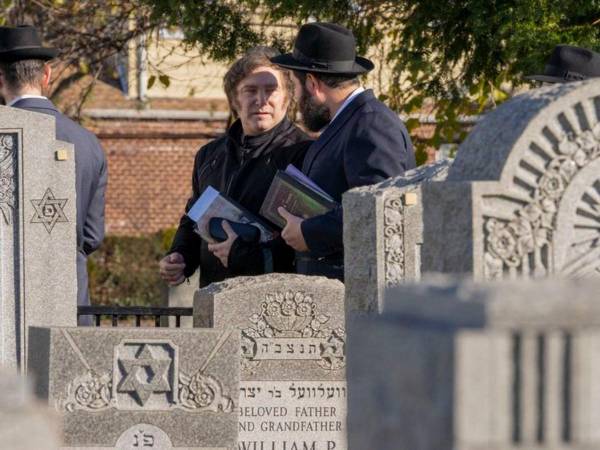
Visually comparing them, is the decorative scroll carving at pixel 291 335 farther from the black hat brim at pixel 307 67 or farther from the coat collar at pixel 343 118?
the black hat brim at pixel 307 67

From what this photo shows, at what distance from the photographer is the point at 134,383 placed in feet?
22.0

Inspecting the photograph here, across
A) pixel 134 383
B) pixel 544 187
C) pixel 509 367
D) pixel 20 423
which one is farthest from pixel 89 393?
pixel 509 367

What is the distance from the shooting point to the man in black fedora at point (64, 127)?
27.6 ft

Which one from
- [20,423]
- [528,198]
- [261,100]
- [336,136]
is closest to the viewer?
[20,423]

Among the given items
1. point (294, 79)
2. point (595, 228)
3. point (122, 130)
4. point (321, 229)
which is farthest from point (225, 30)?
point (122, 130)

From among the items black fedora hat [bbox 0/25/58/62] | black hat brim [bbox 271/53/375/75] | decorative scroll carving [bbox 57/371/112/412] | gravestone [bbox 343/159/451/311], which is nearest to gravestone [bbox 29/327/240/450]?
decorative scroll carving [bbox 57/371/112/412]

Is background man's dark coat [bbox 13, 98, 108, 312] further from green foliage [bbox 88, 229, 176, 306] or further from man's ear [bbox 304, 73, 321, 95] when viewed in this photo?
green foliage [bbox 88, 229, 176, 306]

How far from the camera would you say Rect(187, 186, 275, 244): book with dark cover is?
298 inches

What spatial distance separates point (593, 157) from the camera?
4520 mm

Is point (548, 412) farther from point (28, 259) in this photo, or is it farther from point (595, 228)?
point (28, 259)

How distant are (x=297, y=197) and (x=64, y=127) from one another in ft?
6.47

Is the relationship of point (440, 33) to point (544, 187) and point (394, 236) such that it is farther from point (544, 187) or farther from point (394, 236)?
point (544, 187)

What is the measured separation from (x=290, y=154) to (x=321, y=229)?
1.36 m

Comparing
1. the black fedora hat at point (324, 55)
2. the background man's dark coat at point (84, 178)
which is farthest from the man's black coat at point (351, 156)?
the background man's dark coat at point (84, 178)
